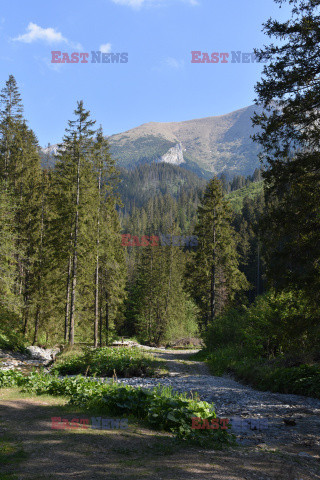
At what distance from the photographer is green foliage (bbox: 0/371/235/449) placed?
16.3ft

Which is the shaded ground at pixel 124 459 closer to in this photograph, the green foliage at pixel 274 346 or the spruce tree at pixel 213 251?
the green foliage at pixel 274 346

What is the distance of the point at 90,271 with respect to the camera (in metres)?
22.1

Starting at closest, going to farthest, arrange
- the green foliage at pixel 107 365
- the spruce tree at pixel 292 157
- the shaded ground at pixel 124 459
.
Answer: the shaded ground at pixel 124 459 → the spruce tree at pixel 292 157 → the green foliage at pixel 107 365

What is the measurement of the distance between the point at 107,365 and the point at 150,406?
837 cm

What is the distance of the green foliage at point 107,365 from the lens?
43.7 ft

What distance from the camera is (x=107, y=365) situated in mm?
13414

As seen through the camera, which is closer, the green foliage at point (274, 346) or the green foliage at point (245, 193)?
the green foliage at point (274, 346)

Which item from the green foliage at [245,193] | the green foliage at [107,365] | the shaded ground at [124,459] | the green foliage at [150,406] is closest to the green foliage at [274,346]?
the green foliage at [107,365]

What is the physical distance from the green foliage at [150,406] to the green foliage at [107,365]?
5.49 metres

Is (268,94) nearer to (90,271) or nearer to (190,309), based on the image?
(90,271)

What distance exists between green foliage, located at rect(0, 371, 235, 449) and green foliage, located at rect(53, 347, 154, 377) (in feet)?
18.0

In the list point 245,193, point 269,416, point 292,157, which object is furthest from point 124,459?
point 245,193

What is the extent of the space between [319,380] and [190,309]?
42.6 meters

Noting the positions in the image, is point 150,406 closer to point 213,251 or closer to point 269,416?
point 269,416
